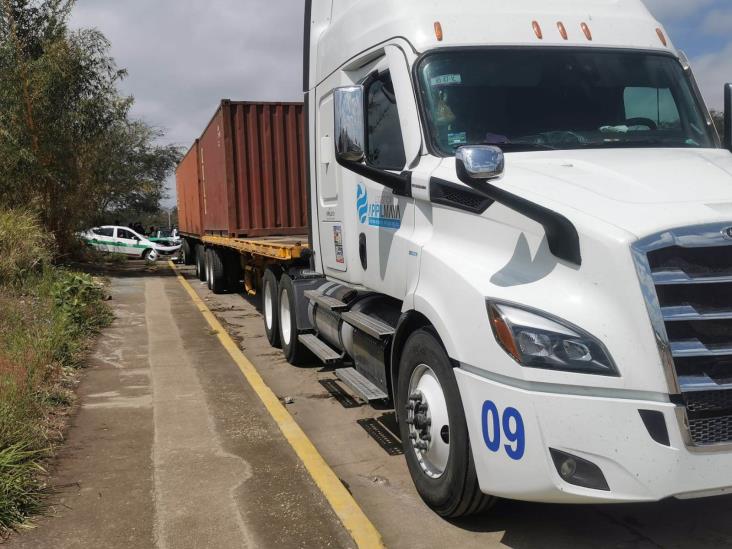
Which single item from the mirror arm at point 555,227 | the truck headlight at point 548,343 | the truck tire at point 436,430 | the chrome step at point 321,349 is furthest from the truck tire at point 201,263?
the truck headlight at point 548,343

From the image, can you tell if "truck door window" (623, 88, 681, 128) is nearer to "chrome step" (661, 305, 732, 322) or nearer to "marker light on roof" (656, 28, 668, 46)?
"marker light on roof" (656, 28, 668, 46)

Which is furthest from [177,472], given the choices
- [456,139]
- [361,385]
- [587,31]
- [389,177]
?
[587,31]

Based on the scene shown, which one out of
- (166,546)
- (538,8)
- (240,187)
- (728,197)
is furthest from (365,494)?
(240,187)

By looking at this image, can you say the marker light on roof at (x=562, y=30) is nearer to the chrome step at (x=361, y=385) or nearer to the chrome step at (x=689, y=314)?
the chrome step at (x=689, y=314)

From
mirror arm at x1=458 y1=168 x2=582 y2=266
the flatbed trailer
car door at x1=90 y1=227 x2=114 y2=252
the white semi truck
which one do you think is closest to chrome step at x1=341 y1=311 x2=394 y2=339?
the white semi truck

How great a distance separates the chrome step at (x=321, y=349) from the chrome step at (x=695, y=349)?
11.7 feet

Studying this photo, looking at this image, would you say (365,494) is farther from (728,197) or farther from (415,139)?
(728,197)

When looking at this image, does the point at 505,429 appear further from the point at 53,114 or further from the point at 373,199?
the point at 53,114

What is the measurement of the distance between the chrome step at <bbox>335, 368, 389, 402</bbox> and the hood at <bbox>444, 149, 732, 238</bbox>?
1.81 m

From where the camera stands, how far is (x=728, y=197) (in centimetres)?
299

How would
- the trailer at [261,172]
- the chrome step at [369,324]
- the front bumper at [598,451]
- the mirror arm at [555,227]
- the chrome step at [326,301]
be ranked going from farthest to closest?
the trailer at [261,172], the chrome step at [326,301], the chrome step at [369,324], the mirror arm at [555,227], the front bumper at [598,451]

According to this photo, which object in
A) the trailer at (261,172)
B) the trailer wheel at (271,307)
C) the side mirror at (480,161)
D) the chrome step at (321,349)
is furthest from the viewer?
the trailer at (261,172)

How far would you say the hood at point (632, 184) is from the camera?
2.87 m

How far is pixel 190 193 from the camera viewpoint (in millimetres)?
19516
